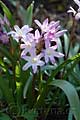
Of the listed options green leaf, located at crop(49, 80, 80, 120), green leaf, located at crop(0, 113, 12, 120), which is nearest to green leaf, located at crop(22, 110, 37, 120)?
Result: green leaf, located at crop(0, 113, 12, 120)

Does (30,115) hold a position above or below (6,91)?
below

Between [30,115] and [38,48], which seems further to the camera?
[30,115]

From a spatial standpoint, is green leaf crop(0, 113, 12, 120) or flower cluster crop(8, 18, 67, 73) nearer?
flower cluster crop(8, 18, 67, 73)

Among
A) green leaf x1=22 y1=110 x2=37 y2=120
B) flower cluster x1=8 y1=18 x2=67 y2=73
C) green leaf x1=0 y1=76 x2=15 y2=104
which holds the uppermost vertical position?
flower cluster x1=8 y1=18 x2=67 y2=73

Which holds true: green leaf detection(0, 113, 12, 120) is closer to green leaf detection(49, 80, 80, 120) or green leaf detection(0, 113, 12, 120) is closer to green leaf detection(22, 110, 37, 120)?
green leaf detection(22, 110, 37, 120)

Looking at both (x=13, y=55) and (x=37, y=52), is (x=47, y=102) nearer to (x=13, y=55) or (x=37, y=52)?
(x=13, y=55)

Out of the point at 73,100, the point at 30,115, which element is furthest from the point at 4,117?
the point at 73,100

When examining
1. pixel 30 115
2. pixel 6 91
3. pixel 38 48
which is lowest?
pixel 30 115

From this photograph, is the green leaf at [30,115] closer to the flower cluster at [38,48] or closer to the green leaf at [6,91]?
the green leaf at [6,91]

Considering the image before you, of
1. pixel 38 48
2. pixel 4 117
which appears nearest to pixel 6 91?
pixel 4 117

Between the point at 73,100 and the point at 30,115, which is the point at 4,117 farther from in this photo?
the point at 73,100

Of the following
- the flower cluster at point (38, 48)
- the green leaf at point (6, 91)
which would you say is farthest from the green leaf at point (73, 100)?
the green leaf at point (6, 91)

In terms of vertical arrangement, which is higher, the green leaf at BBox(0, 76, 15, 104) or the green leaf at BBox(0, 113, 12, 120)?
the green leaf at BBox(0, 76, 15, 104)
